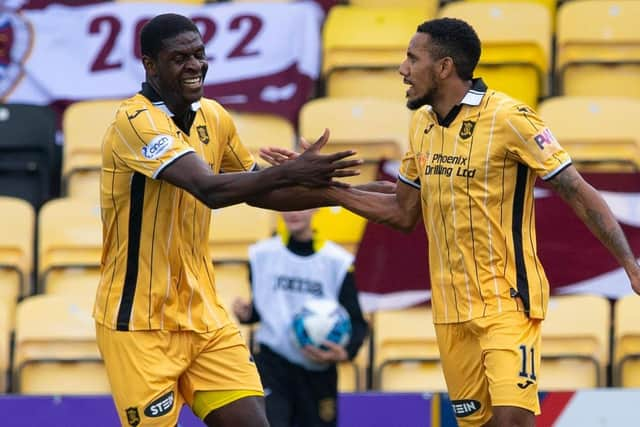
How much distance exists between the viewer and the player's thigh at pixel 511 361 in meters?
5.66

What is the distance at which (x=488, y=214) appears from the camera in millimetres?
5781

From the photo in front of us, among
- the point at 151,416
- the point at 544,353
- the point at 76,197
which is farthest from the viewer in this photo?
the point at 76,197

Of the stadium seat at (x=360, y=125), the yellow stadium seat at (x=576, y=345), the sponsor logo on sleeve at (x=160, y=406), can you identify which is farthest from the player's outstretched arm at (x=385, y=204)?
the stadium seat at (x=360, y=125)

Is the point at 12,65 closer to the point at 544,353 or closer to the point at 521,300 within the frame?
the point at 544,353

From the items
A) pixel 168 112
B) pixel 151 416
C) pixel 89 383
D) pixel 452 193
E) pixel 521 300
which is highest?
Result: pixel 168 112

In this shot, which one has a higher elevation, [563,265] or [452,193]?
[452,193]

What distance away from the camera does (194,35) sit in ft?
18.6

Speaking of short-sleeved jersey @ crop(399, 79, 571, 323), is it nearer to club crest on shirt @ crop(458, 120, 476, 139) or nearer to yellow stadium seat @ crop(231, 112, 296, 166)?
club crest on shirt @ crop(458, 120, 476, 139)

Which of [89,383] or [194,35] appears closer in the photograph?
[194,35]

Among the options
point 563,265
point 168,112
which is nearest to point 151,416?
point 168,112

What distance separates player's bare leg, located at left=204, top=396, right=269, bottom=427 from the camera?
225 inches

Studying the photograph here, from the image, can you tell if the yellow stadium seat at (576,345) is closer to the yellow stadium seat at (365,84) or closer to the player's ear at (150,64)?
the yellow stadium seat at (365,84)

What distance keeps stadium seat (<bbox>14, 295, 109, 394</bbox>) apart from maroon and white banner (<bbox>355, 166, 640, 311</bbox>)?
1.68 meters

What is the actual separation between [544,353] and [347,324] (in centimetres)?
133
